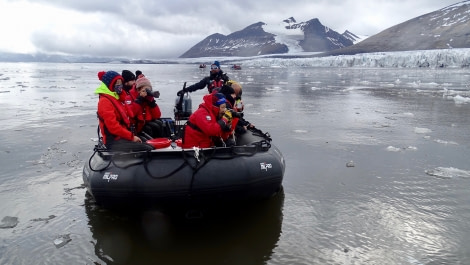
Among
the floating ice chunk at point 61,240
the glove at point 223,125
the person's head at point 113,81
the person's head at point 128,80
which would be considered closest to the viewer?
the floating ice chunk at point 61,240

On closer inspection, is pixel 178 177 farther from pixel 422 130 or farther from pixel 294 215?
pixel 422 130

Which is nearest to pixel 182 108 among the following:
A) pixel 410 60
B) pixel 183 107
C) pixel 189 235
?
pixel 183 107

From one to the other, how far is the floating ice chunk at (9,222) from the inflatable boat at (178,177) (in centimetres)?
89

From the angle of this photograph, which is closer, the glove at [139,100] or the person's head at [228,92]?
the person's head at [228,92]

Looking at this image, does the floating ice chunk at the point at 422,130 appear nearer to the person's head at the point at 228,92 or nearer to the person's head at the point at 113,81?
the person's head at the point at 228,92

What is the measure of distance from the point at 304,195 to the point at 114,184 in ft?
8.03

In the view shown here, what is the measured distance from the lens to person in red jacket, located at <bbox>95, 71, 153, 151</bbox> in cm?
439

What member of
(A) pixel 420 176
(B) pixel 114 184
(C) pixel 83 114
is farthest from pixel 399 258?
(C) pixel 83 114

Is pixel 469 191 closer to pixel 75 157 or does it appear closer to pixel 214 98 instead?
pixel 214 98

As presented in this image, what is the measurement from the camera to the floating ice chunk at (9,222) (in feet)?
13.6

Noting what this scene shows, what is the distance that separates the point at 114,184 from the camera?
3992 mm

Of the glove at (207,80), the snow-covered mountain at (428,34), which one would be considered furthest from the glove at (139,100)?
the snow-covered mountain at (428,34)

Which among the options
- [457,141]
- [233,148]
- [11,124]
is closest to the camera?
[233,148]

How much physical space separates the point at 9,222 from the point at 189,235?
6.69 ft
